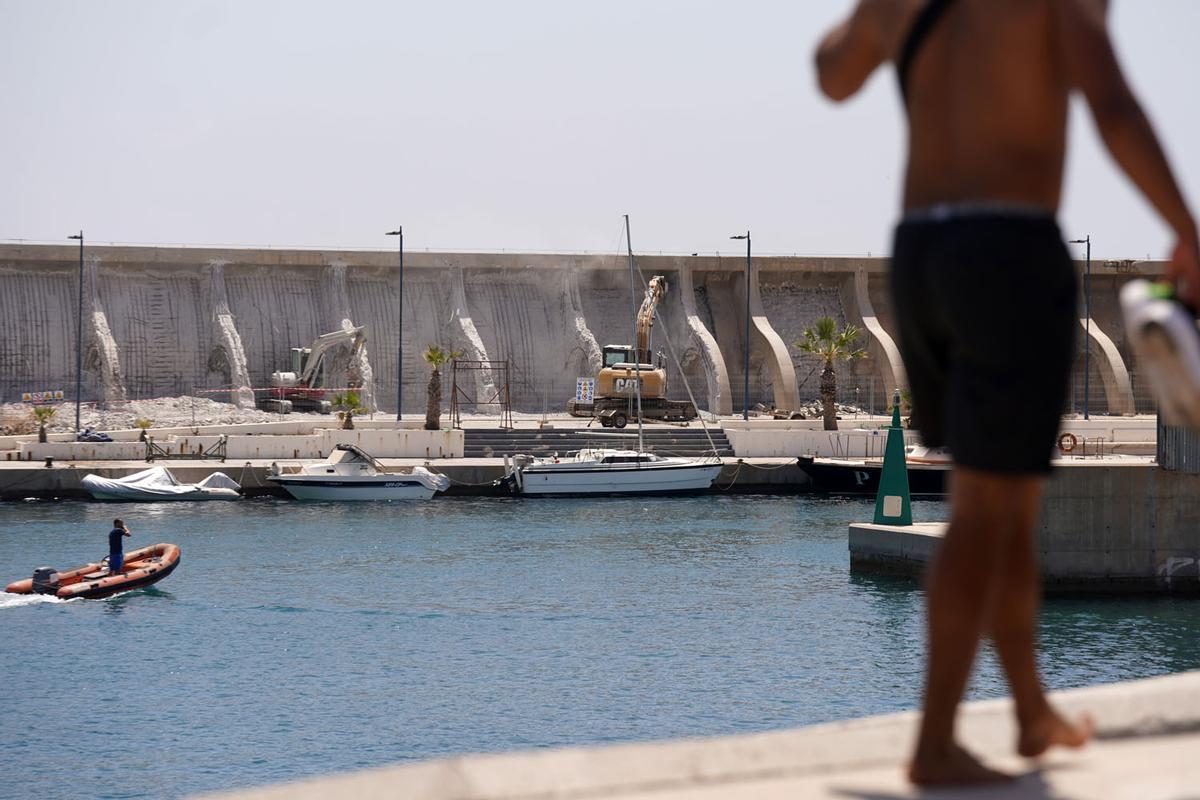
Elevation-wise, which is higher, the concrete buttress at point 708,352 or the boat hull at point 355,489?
the concrete buttress at point 708,352

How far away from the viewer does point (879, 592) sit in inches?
991

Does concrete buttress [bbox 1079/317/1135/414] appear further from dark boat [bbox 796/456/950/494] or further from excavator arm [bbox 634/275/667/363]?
dark boat [bbox 796/456/950/494]

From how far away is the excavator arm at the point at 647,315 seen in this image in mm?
54875

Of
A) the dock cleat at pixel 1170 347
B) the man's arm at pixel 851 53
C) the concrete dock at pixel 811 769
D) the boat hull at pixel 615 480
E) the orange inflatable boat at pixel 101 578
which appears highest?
the man's arm at pixel 851 53

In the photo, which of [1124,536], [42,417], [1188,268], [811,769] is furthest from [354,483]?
[1188,268]

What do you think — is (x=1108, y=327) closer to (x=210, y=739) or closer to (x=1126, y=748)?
(x=210, y=739)

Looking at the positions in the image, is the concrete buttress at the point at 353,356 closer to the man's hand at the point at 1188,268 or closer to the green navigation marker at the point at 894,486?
the green navigation marker at the point at 894,486

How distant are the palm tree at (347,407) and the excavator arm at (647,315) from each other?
10.9 meters

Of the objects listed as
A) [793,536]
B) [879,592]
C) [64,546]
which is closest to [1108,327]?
[793,536]

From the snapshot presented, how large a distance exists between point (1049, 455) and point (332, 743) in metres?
13.6

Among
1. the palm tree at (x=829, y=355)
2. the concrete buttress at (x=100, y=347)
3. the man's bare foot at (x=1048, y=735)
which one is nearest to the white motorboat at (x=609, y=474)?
the palm tree at (x=829, y=355)

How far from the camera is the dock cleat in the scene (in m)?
2.73

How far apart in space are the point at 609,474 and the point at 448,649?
21936 mm

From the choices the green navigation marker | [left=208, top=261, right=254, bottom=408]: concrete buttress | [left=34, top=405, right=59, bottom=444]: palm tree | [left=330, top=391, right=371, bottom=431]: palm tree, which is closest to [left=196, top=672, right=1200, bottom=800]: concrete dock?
the green navigation marker
